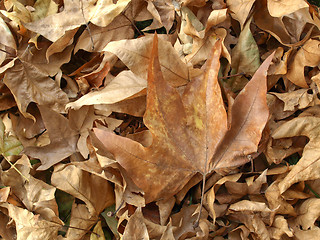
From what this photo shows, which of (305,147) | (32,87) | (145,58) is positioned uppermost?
(145,58)

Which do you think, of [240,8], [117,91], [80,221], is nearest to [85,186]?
[80,221]

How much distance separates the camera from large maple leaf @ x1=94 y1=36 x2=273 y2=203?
0.78 m

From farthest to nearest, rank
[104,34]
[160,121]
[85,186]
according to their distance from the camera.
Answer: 1. [104,34]
2. [85,186]
3. [160,121]

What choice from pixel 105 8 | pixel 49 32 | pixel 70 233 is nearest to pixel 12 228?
pixel 70 233

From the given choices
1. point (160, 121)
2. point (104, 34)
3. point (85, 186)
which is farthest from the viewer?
point (104, 34)

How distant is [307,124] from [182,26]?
41 cm

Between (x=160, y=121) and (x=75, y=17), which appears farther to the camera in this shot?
(x=75, y=17)

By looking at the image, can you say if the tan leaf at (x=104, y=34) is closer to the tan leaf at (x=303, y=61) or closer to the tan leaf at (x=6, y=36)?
the tan leaf at (x=6, y=36)

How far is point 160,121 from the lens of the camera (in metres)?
0.81

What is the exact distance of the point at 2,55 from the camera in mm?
1012

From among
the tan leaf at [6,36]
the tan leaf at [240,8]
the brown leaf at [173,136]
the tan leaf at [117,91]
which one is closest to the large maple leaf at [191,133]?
the brown leaf at [173,136]

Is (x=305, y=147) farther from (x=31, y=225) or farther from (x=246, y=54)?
(x=31, y=225)

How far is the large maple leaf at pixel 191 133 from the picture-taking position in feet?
2.57

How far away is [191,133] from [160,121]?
3.3 inches
